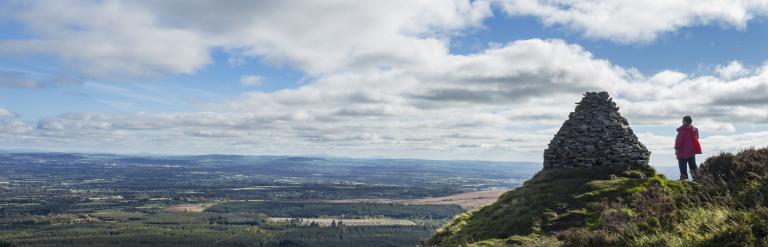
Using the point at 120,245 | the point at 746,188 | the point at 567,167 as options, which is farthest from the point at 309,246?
the point at 746,188

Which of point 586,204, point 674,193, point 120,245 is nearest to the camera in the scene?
point 674,193

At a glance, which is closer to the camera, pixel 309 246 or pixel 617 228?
pixel 617 228

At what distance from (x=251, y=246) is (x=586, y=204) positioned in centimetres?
18803

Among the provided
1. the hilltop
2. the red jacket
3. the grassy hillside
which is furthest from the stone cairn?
the red jacket

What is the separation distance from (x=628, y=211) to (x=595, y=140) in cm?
1100

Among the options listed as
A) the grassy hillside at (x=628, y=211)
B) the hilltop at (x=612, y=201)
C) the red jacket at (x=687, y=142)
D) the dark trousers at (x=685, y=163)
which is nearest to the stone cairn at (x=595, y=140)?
the hilltop at (x=612, y=201)

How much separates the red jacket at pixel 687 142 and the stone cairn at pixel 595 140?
3262mm

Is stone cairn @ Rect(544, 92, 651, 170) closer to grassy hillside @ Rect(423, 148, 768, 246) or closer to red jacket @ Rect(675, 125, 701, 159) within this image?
grassy hillside @ Rect(423, 148, 768, 246)

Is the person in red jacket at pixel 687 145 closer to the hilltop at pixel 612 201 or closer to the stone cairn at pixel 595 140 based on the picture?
the hilltop at pixel 612 201

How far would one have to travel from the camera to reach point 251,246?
650 feet

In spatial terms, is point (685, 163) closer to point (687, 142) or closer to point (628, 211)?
point (687, 142)

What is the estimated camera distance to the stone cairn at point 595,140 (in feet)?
102

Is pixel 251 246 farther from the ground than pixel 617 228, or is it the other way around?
pixel 617 228

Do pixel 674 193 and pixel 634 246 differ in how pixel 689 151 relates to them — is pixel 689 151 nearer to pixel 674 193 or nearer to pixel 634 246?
pixel 674 193
